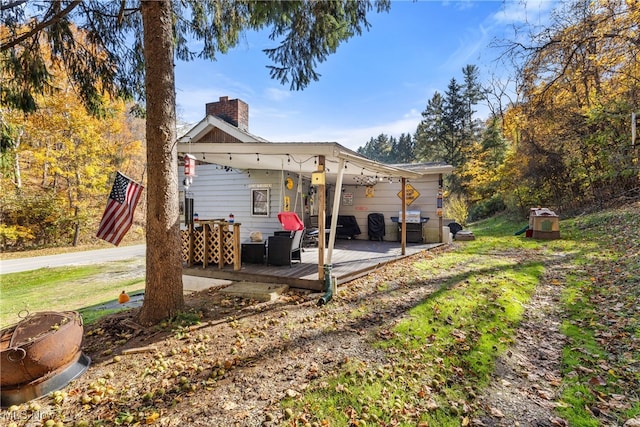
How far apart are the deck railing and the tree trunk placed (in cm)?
184

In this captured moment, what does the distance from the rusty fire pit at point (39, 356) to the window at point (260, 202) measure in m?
5.96

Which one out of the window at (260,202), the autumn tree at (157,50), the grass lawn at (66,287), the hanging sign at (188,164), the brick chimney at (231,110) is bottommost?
the grass lawn at (66,287)

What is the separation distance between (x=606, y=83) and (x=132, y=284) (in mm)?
15552

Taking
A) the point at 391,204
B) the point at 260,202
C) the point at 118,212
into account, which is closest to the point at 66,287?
the point at 118,212

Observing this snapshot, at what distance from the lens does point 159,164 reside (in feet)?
12.5

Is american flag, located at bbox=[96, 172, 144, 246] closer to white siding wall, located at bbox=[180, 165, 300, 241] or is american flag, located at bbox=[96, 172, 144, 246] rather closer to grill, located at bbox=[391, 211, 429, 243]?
white siding wall, located at bbox=[180, 165, 300, 241]

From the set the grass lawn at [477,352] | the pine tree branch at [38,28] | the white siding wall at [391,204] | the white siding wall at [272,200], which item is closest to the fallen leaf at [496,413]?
the grass lawn at [477,352]

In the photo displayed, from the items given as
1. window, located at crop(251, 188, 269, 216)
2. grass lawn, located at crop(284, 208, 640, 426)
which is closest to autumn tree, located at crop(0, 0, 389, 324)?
grass lawn, located at crop(284, 208, 640, 426)

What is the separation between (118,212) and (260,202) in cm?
454

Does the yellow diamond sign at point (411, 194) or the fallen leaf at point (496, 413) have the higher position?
the yellow diamond sign at point (411, 194)

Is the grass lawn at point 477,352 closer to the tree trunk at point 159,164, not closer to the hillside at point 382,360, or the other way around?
the hillside at point 382,360

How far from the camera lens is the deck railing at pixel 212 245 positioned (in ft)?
19.1

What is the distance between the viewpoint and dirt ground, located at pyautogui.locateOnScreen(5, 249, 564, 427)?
2270mm

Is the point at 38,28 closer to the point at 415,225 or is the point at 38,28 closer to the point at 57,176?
the point at 415,225
